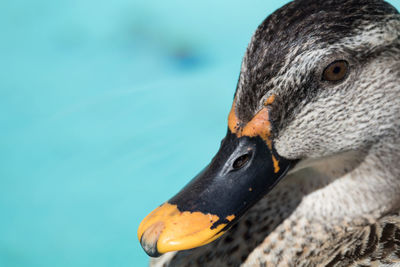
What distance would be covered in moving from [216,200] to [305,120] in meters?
0.25

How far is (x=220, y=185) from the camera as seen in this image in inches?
41.4

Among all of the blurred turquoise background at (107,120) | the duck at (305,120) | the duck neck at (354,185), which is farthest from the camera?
the blurred turquoise background at (107,120)

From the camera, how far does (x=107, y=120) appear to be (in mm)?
2914

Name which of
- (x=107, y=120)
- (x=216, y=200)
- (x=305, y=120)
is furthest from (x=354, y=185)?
(x=107, y=120)

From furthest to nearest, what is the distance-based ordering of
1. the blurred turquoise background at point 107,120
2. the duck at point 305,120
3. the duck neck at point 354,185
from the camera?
the blurred turquoise background at point 107,120
the duck neck at point 354,185
the duck at point 305,120

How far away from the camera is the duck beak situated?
1.03m

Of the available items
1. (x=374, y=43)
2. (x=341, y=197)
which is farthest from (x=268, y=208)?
(x=374, y=43)

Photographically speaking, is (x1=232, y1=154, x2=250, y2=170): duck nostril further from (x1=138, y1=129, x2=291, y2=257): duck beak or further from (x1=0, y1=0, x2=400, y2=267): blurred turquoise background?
(x1=0, y1=0, x2=400, y2=267): blurred turquoise background

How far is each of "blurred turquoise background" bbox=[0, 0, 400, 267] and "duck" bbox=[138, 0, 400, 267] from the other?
138cm

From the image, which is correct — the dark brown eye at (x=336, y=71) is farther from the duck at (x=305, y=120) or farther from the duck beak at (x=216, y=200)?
the duck beak at (x=216, y=200)

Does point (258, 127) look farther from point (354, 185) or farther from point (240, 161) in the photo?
point (354, 185)

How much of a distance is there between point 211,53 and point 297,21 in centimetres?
241

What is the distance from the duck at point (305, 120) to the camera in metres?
1.02

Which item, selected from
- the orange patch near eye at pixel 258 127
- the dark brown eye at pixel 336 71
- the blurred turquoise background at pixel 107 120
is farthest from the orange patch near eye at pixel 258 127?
the blurred turquoise background at pixel 107 120
